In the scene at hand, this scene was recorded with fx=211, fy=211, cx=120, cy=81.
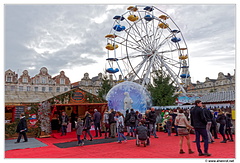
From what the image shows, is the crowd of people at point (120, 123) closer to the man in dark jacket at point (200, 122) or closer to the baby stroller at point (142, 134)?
the baby stroller at point (142, 134)

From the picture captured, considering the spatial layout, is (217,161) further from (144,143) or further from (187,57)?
(187,57)

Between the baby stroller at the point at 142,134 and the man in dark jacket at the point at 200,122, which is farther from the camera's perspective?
the baby stroller at the point at 142,134

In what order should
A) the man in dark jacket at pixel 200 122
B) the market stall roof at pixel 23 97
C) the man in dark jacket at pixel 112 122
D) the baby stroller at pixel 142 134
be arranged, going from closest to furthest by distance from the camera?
the man in dark jacket at pixel 200 122, the baby stroller at pixel 142 134, the man in dark jacket at pixel 112 122, the market stall roof at pixel 23 97

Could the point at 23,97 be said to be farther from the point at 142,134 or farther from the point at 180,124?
the point at 180,124

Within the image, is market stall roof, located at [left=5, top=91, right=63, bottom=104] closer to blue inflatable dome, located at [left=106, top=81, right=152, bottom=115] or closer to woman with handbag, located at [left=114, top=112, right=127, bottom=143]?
woman with handbag, located at [left=114, top=112, right=127, bottom=143]

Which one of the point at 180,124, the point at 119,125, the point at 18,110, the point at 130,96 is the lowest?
the point at 119,125

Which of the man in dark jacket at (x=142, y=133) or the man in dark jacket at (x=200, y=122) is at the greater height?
the man in dark jacket at (x=200, y=122)

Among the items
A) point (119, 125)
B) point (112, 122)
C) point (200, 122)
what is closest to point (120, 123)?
point (119, 125)

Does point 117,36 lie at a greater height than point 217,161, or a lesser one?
greater

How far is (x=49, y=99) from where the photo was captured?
13.2 meters

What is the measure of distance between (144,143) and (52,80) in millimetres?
41866

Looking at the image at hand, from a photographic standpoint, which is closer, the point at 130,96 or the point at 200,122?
the point at 200,122

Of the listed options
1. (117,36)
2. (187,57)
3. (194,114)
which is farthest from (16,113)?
(187,57)

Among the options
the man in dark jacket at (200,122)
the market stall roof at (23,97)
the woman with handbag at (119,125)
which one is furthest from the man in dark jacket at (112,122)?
the man in dark jacket at (200,122)
